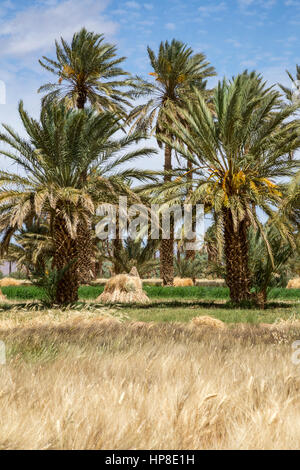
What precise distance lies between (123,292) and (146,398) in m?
16.3

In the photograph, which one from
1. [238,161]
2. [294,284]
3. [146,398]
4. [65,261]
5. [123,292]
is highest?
[238,161]

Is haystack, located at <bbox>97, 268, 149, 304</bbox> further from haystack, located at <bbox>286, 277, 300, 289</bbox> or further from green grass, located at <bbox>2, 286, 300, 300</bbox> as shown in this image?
haystack, located at <bbox>286, 277, 300, 289</bbox>

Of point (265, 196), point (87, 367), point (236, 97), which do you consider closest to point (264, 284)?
point (265, 196)

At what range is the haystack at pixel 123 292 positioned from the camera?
1962 centimetres

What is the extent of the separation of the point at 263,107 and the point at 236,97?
133 cm

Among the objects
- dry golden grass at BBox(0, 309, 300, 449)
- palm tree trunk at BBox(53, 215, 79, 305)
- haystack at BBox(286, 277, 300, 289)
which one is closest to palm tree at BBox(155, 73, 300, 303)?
palm tree trunk at BBox(53, 215, 79, 305)

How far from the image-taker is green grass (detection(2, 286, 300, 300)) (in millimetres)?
22172

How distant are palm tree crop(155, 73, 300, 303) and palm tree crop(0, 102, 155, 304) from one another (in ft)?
7.95

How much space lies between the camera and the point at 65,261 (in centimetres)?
1658

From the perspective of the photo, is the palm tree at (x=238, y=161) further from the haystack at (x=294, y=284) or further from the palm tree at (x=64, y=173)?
the haystack at (x=294, y=284)

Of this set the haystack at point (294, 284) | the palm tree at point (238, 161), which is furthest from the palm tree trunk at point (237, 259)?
the haystack at point (294, 284)

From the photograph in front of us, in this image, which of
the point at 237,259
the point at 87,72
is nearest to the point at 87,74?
the point at 87,72

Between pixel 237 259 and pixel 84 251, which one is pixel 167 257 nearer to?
pixel 84 251
